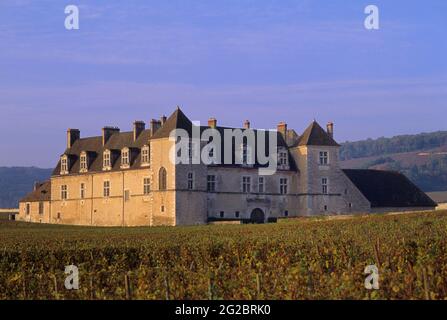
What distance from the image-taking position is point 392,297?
58.3 ft

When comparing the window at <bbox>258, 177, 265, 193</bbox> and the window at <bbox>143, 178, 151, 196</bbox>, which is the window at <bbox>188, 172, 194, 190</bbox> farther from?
the window at <bbox>258, 177, 265, 193</bbox>

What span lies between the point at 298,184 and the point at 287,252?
38.8 meters

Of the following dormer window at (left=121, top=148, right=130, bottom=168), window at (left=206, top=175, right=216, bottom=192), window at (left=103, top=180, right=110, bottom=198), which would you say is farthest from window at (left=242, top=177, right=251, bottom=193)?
window at (left=103, top=180, right=110, bottom=198)

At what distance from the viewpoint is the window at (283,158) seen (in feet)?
221

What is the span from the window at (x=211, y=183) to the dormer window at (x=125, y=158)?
22.1 feet

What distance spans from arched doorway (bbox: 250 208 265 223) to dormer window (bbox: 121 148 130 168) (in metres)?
10.3

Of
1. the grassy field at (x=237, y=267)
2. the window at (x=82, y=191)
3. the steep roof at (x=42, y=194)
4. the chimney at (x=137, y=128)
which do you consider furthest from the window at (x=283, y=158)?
the grassy field at (x=237, y=267)

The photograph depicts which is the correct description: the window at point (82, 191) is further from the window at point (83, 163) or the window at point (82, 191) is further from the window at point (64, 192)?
the window at point (64, 192)

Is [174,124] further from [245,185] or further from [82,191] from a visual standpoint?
[82,191]

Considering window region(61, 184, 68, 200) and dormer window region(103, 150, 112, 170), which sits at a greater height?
dormer window region(103, 150, 112, 170)

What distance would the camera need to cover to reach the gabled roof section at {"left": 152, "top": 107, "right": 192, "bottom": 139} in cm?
6125

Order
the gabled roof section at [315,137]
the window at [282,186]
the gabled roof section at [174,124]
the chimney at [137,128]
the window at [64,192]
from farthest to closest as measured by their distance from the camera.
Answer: the window at [64,192] < the chimney at [137,128] < the window at [282,186] < the gabled roof section at [315,137] < the gabled roof section at [174,124]

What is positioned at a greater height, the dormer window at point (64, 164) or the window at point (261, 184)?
the dormer window at point (64, 164)

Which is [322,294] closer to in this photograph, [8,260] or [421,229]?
[8,260]
